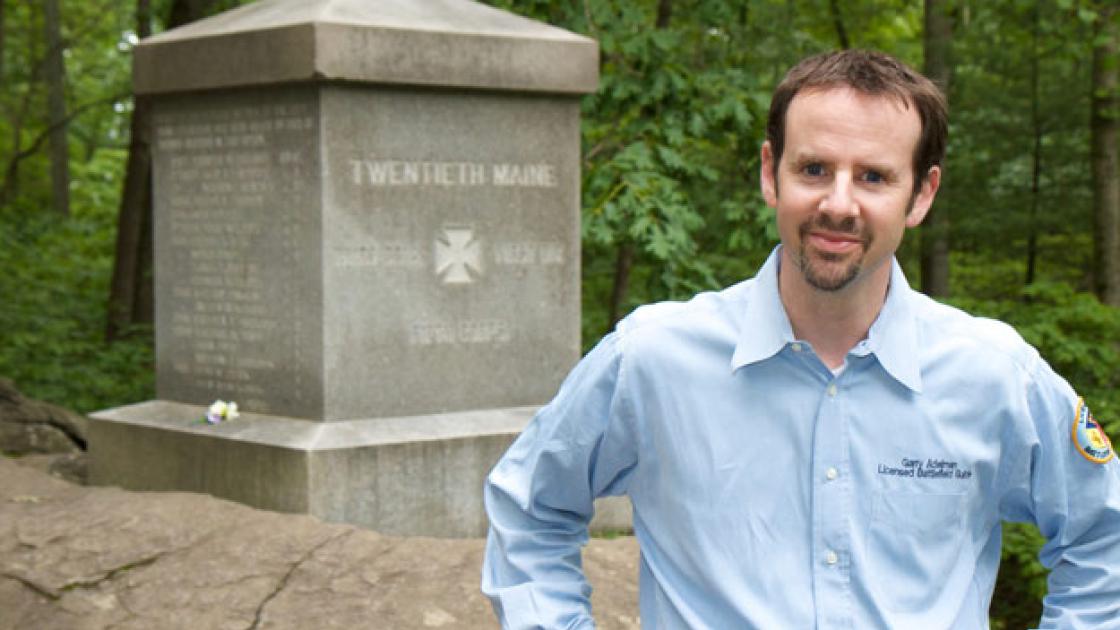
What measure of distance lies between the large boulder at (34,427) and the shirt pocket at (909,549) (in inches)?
257

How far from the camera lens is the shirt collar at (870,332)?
205cm

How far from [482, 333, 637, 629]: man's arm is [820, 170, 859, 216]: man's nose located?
431 millimetres

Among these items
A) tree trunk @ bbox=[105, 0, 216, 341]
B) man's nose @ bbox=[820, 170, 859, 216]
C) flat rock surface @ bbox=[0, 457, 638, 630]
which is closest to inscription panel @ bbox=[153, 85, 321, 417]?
flat rock surface @ bbox=[0, 457, 638, 630]

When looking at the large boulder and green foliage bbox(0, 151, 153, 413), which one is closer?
the large boulder

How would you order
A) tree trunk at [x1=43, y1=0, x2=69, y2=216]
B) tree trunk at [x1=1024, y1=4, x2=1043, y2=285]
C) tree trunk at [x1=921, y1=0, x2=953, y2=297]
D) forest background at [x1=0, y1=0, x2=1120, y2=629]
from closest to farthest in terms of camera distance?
forest background at [x1=0, y1=0, x2=1120, y2=629]
tree trunk at [x1=1024, y1=4, x2=1043, y2=285]
tree trunk at [x1=921, y1=0, x2=953, y2=297]
tree trunk at [x1=43, y1=0, x2=69, y2=216]

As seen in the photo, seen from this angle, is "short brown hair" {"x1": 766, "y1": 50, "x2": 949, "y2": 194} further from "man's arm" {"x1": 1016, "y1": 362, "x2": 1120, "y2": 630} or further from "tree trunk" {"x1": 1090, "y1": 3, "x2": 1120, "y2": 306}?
"tree trunk" {"x1": 1090, "y1": 3, "x2": 1120, "y2": 306}

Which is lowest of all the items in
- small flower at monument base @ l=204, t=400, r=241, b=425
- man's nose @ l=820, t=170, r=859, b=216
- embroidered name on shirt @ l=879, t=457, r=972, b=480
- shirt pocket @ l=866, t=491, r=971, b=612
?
small flower at monument base @ l=204, t=400, r=241, b=425

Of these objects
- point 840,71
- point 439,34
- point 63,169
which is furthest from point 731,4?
point 63,169

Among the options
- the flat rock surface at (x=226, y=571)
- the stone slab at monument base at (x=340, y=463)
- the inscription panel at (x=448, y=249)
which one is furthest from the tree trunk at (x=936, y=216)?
the flat rock surface at (x=226, y=571)

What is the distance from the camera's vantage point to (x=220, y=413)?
5.97 m

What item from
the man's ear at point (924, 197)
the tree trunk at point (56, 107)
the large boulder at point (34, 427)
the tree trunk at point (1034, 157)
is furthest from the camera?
the tree trunk at point (56, 107)

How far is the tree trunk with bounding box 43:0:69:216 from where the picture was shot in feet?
70.4

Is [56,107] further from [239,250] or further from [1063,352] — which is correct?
[1063,352]

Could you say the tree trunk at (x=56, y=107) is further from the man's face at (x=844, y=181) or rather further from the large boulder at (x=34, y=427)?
the man's face at (x=844, y=181)
